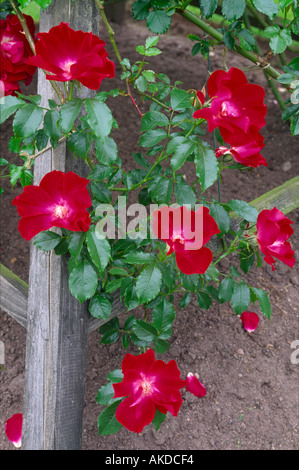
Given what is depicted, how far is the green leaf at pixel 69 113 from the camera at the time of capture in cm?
84

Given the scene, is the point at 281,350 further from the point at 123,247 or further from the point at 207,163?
the point at 207,163

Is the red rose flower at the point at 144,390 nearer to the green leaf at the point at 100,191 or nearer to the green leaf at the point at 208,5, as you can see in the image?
the green leaf at the point at 100,191

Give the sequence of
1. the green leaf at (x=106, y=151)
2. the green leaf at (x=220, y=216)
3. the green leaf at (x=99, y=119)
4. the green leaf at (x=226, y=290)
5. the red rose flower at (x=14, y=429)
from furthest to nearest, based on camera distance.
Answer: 1. the red rose flower at (x=14, y=429)
2. the green leaf at (x=226, y=290)
3. the green leaf at (x=220, y=216)
4. the green leaf at (x=106, y=151)
5. the green leaf at (x=99, y=119)

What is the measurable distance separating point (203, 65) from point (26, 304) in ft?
6.89

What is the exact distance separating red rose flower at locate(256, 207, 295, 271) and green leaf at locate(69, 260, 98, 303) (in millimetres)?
396

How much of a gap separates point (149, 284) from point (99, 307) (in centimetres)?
26

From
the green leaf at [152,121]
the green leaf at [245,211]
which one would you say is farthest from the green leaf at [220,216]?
the green leaf at [152,121]

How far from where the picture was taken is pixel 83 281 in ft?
3.49

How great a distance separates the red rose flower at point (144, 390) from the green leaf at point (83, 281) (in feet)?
0.55

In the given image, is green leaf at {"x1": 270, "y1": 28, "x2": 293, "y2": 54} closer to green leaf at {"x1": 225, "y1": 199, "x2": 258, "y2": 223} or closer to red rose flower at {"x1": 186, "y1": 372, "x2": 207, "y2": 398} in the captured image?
green leaf at {"x1": 225, "y1": 199, "x2": 258, "y2": 223}

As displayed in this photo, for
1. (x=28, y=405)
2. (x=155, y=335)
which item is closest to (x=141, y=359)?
(x=155, y=335)

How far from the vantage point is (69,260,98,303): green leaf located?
106 cm

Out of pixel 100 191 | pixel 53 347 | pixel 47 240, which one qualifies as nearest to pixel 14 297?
pixel 53 347

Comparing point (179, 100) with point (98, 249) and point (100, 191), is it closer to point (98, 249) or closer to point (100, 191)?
point (100, 191)
